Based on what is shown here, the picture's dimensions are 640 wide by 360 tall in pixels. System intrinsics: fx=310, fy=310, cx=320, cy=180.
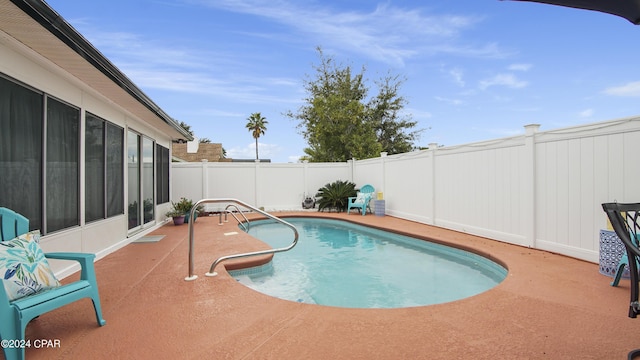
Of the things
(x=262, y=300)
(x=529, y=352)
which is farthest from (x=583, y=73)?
(x=262, y=300)

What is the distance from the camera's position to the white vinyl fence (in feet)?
13.4

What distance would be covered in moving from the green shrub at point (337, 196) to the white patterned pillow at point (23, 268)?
9172 mm

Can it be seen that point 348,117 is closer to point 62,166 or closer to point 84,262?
point 62,166

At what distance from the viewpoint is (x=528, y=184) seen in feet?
17.1

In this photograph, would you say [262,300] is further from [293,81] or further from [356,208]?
[293,81]

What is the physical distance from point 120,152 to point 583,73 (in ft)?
34.7

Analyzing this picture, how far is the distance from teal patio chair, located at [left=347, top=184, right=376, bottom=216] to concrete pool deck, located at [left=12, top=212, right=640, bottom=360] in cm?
643

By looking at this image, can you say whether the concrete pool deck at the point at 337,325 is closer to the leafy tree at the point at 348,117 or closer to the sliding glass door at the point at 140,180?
the sliding glass door at the point at 140,180

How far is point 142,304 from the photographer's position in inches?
122

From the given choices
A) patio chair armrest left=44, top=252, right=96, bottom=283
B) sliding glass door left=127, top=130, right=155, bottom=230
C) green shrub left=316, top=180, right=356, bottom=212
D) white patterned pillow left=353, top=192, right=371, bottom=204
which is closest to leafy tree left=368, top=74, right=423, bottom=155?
green shrub left=316, top=180, right=356, bottom=212

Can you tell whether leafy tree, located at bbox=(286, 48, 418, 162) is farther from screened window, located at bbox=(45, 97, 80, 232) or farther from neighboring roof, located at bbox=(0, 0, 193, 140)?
screened window, located at bbox=(45, 97, 80, 232)

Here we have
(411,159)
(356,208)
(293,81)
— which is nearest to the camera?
(411,159)

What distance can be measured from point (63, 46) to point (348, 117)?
41.8 feet

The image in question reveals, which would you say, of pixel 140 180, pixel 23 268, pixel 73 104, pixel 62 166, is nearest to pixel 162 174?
pixel 140 180
